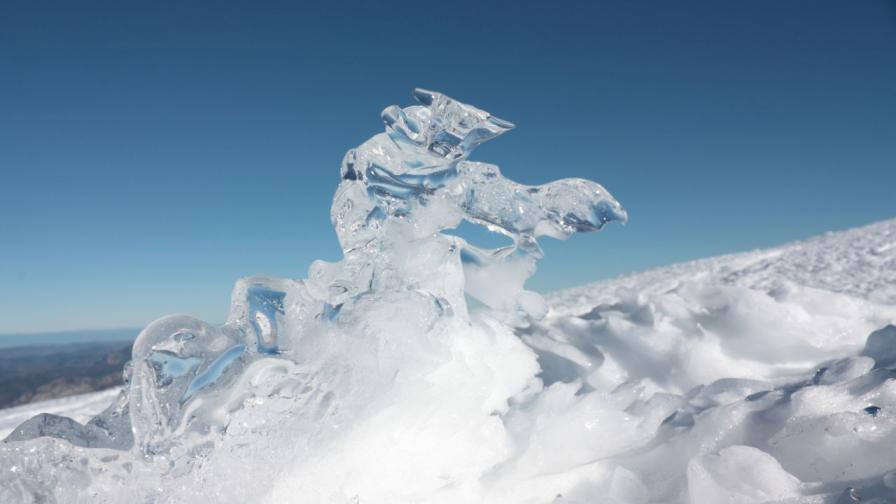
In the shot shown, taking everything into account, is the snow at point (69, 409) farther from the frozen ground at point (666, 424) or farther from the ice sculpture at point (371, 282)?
the frozen ground at point (666, 424)

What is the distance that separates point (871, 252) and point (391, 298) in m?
6.12

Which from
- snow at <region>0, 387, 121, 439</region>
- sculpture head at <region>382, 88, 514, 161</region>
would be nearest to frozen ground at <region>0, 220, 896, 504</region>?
sculpture head at <region>382, 88, 514, 161</region>

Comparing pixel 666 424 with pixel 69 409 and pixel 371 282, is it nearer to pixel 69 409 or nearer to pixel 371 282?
pixel 371 282

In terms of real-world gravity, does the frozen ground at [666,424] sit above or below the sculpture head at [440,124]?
below

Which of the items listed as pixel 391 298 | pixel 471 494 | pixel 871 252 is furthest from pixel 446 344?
pixel 871 252

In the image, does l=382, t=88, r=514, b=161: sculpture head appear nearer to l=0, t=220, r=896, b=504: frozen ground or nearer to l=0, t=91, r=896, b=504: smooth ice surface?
l=0, t=91, r=896, b=504: smooth ice surface

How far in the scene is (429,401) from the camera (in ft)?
5.51

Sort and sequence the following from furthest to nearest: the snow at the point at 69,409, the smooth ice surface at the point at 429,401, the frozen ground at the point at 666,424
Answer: the snow at the point at 69,409
the smooth ice surface at the point at 429,401
the frozen ground at the point at 666,424

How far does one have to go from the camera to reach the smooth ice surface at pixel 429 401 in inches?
53.1

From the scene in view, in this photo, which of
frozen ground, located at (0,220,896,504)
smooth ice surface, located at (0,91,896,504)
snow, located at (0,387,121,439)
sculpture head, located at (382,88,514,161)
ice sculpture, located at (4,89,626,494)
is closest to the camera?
frozen ground, located at (0,220,896,504)

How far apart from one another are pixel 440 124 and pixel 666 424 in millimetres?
1173

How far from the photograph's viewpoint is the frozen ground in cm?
124

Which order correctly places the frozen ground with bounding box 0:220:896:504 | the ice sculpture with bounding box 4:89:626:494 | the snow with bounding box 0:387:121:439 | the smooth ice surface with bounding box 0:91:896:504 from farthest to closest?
the snow with bounding box 0:387:121:439 → the ice sculpture with bounding box 4:89:626:494 → the smooth ice surface with bounding box 0:91:896:504 → the frozen ground with bounding box 0:220:896:504

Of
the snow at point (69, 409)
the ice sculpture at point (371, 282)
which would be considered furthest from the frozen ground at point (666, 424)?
the snow at point (69, 409)
